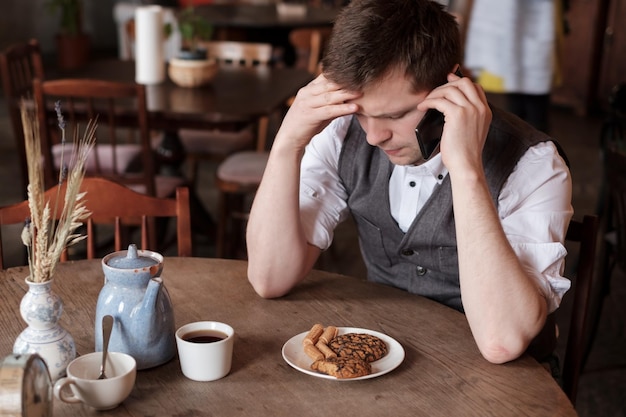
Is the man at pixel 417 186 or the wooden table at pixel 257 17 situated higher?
the man at pixel 417 186

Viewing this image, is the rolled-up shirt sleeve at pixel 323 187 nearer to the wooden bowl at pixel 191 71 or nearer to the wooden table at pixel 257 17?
the wooden bowl at pixel 191 71

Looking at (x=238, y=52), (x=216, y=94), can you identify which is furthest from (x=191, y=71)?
(x=238, y=52)

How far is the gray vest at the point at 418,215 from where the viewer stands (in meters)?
1.68

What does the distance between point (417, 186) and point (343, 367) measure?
55 cm

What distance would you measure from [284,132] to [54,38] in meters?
8.02

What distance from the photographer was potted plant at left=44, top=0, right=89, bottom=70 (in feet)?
28.1

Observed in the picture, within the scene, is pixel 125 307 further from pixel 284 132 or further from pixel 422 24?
pixel 422 24

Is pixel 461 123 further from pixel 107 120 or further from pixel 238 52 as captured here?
pixel 238 52

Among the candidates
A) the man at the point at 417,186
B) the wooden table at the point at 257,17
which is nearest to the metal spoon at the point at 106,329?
the man at the point at 417,186

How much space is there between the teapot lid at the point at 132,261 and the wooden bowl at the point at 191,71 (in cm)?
238

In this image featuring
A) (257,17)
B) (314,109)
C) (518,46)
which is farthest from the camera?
(257,17)

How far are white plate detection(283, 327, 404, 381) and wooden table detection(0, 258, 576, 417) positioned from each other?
12 mm

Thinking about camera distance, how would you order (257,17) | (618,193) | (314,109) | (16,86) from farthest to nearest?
(257,17) → (16,86) → (618,193) → (314,109)

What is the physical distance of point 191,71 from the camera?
3.63m
